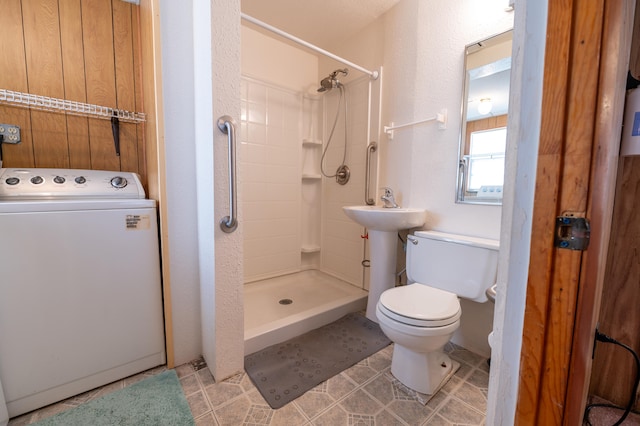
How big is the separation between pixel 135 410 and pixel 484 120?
2257mm

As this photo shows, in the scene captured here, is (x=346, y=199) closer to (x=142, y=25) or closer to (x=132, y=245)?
(x=132, y=245)

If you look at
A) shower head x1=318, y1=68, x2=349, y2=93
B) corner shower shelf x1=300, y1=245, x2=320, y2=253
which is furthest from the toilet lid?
shower head x1=318, y1=68, x2=349, y2=93

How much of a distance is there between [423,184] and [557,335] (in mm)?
1414

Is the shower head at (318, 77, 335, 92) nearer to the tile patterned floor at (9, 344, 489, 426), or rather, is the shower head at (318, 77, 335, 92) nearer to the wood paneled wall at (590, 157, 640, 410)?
the wood paneled wall at (590, 157, 640, 410)

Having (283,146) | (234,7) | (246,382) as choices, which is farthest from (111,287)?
(283,146)

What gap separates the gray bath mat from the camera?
4.07ft

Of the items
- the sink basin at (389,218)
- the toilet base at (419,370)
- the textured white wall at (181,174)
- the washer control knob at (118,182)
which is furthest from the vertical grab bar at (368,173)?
the washer control knob at (118,182)

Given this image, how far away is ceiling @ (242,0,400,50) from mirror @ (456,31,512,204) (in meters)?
0.83

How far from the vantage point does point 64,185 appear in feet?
3.97

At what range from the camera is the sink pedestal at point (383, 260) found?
5.76 ft

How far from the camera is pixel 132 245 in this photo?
4.05ft

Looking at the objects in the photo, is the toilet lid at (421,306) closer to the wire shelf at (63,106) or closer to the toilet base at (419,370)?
the toilet base at (419,370)

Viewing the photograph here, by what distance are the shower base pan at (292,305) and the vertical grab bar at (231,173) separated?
710 mm

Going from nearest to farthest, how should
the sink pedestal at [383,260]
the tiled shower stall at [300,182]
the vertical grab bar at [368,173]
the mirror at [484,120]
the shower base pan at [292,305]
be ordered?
the mirror at [484,120] < the shower base pan at [292,305] < the sink pedestal at [383,260] < the vertical grab bar at [368,173] < the tiled shower stall at [300,182]
